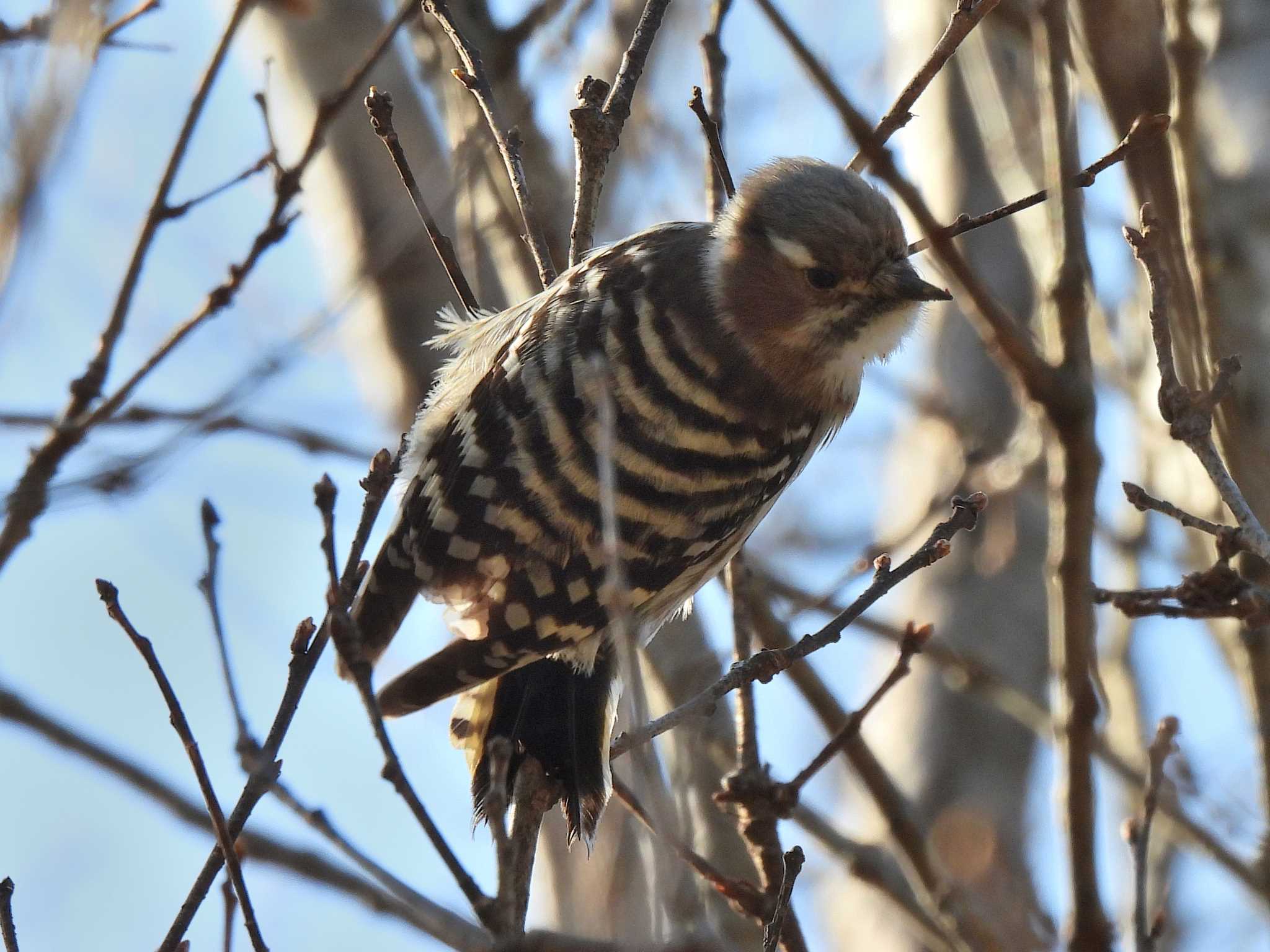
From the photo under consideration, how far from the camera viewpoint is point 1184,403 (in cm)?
229

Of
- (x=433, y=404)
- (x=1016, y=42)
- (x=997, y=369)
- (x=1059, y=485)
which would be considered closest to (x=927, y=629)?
(x=1059, y=485)

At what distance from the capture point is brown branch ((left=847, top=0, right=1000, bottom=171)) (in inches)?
109

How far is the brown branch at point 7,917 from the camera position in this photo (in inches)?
81.2

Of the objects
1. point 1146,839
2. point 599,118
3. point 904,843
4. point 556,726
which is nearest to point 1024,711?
point 904,843

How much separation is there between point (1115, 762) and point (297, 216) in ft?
8.43

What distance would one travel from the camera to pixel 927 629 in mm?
3004

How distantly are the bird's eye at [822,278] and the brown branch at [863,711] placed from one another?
801 millimetres

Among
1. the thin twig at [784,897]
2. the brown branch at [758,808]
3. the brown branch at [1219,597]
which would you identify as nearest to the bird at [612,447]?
the brown branch at [758,808]

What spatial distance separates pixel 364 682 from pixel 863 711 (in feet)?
4.29

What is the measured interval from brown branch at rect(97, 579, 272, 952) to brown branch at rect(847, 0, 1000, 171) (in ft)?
5.24

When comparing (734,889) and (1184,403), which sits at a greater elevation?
(1184,403)

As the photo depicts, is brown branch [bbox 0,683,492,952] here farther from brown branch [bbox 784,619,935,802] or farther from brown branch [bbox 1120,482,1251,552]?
brown branch [bbox 1120,482,1251,552]

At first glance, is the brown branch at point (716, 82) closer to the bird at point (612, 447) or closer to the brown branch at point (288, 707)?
the bird at point (612, 447)

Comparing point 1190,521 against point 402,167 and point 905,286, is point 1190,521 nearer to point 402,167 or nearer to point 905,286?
point 905,286
